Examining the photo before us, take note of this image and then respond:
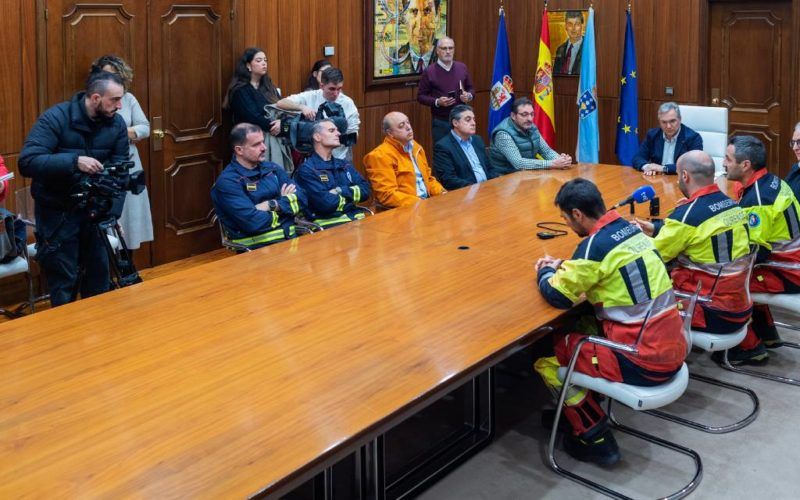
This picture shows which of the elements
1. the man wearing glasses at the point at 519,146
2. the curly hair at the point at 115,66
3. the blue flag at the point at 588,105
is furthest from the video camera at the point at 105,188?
the blue flag at the point at 588,105

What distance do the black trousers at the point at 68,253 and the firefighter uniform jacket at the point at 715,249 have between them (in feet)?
9.86

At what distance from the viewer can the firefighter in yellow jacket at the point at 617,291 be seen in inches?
146

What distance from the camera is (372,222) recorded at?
5.39 meters

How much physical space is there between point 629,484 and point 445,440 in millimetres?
835

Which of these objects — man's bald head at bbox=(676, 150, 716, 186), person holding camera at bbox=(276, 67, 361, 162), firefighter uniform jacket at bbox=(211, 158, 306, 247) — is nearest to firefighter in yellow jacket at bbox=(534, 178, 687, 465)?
man's bald head at bbox=(676, 150, 716, 186)

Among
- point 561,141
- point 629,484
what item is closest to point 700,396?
point 629,484

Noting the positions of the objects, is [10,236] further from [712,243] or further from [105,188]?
[712,243]

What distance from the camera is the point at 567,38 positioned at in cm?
991

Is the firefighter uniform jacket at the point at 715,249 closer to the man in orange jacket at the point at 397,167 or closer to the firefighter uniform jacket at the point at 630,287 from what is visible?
the firefighter uniform jacket at the point at 630,287

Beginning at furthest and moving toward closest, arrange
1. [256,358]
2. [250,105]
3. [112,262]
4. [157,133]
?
1. [250,105]
2. [157,133]
3. [112,262]
4. [256,358]

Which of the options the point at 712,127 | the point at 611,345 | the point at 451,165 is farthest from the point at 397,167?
the point at 611,345

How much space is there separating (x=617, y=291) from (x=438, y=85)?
5.10 metres

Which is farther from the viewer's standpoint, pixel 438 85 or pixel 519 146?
pixel 438 85

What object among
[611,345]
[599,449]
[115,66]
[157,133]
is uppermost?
[115,66]
